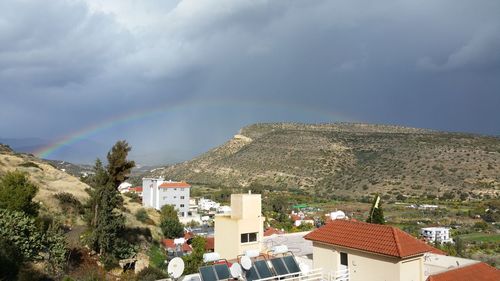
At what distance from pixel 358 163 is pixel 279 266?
9158 centimetres

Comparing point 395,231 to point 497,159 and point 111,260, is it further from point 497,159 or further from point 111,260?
point 497,159

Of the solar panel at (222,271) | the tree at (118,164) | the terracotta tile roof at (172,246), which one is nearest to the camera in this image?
the solar panel at (222,271)

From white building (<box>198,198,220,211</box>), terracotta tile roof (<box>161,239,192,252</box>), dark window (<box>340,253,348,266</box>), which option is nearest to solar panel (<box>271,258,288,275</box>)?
dark window (<box>340,253,348,266</box>)

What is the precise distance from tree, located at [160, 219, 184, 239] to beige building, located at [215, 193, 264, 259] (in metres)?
26.5

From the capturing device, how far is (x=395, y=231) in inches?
592

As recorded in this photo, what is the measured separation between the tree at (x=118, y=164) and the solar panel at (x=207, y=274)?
1714 cm

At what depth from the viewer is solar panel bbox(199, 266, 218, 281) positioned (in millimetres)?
12262

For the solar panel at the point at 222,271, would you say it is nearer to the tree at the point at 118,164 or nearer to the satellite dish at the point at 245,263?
the satellite dish at the point at 245,263

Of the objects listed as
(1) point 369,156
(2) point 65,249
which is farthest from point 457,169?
(2) point 65,249

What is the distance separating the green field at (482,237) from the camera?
56.4 m

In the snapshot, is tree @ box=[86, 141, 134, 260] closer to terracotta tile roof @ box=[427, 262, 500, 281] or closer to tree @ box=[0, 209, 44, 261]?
tree @ box=[0, 209, 44, 261]

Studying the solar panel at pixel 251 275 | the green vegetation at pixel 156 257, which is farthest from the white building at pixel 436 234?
the solar panel at pixel 251 275

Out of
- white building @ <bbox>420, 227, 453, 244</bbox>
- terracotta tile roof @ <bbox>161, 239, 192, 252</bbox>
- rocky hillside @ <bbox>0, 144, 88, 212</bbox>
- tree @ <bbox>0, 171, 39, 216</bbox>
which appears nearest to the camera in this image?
tree @ <bbox>0, 171, 39, 216</bbox>

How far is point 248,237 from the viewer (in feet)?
63.3
